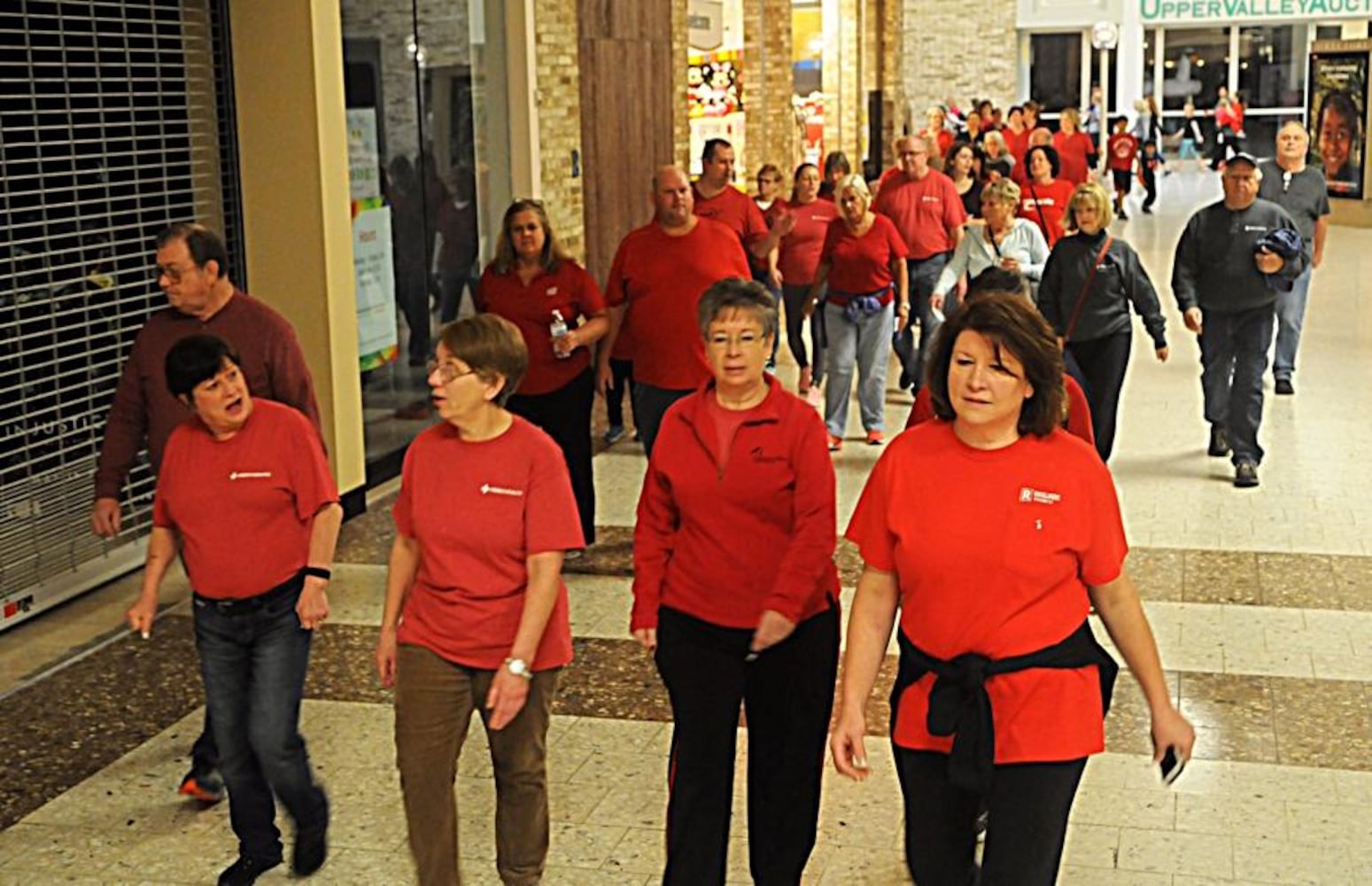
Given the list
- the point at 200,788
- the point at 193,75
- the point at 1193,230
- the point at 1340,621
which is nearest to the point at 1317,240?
the point at 1193,230

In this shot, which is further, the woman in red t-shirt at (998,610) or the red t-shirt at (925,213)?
the red t-shirt at (925,213)

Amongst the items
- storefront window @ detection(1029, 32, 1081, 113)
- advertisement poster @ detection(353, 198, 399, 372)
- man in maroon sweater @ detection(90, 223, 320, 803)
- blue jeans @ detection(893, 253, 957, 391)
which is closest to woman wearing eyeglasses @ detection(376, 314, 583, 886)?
man in maroon sweater @ detection(90, 223, 320, 803)

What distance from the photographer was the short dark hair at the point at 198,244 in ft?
17.9

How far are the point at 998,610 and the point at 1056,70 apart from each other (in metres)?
44.1

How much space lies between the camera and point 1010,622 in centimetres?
370

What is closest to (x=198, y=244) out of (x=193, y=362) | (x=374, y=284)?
(x=193, y=362)

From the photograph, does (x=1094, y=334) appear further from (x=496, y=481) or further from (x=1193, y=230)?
(x=496, y=481)

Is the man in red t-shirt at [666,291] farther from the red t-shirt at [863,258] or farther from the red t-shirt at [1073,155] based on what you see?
the red t-shirt at [1073,155]

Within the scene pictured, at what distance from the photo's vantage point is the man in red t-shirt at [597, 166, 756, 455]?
26.8 ft

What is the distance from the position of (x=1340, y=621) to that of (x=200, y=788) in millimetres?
4645

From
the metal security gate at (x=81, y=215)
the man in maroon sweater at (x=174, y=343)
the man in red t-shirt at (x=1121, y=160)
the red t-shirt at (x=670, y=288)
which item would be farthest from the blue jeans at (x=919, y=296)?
the man in red t-shirt at (x=1121, y=160)

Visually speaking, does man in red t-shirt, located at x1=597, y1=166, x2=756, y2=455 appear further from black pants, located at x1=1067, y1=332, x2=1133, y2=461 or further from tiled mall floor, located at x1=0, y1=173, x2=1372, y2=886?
black pants, located at x1=1067, y1=332, x2=1133, y2=461

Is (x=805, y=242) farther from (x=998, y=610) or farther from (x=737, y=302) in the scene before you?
(x=998, y=610)

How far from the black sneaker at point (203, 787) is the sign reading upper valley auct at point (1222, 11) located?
4291cm
